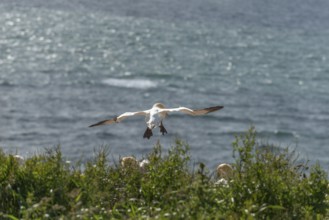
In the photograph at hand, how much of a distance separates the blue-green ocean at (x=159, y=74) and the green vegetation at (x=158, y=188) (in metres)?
28.9

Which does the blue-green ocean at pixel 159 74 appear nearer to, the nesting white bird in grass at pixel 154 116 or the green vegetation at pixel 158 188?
the green vegetation at pixel 158 188

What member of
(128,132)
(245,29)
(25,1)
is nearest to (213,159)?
(128,132)

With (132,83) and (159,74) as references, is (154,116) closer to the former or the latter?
(132,83)

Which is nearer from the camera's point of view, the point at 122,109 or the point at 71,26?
the point at 122,109

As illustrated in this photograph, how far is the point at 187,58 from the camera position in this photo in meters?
73.4

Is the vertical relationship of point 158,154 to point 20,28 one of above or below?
above

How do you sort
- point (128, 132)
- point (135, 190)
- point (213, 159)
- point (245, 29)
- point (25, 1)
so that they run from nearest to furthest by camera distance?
1. point (135, 190)
2. point (213, 159)
3. point (128, 132)
4. point (245, 29)
5. point (25, 1)

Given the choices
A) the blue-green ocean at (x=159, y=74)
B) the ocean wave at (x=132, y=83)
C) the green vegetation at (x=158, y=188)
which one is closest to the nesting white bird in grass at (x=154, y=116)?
the green vegetation at (x=158, y=188)

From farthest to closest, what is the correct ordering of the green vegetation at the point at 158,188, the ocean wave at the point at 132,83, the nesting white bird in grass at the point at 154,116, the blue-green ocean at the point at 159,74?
the ocean wave at the point at 132,83, the blue-green ocean at the point at 159,74, the nesting white bird in grass at the point at 154,116, the green vegetation at the point at 158,188

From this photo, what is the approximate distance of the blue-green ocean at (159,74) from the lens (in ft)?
176

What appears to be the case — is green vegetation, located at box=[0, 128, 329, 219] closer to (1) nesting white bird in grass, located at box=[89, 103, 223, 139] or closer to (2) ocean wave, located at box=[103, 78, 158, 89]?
(1) nesting white bird in grass, located at box=[89, 103, 223, 139]

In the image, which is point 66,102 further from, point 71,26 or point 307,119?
point 71,26

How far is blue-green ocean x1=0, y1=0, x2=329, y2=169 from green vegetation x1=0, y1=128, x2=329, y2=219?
2893cm

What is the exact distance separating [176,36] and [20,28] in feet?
48.0
